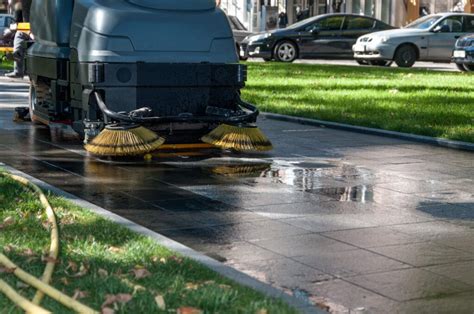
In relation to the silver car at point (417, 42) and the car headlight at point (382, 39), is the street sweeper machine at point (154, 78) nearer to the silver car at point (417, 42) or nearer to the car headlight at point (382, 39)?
the car headlight at point (382, 39)

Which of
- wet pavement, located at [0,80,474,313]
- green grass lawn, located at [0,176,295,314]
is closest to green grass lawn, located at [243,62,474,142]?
wet pavement, located at [0,80,474,313]

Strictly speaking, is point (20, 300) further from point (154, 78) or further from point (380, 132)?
point (380, 132)

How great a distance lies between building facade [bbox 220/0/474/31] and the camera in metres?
53.1

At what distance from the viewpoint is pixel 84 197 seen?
9.08 metres

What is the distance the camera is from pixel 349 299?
5953 millimetres

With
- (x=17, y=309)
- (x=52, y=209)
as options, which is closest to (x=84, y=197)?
(x=52, y=209)

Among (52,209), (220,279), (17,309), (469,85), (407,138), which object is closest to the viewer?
(17,309)

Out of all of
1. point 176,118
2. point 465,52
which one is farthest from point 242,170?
point 465,52

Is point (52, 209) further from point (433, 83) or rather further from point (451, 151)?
point (433, 83)

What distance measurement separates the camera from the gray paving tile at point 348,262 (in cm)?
661

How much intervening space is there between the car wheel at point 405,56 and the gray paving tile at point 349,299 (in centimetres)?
2481

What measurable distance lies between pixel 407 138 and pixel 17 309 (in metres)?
8.99

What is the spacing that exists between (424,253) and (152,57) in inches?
206

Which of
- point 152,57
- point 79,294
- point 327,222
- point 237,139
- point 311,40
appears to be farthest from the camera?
point 311,40
